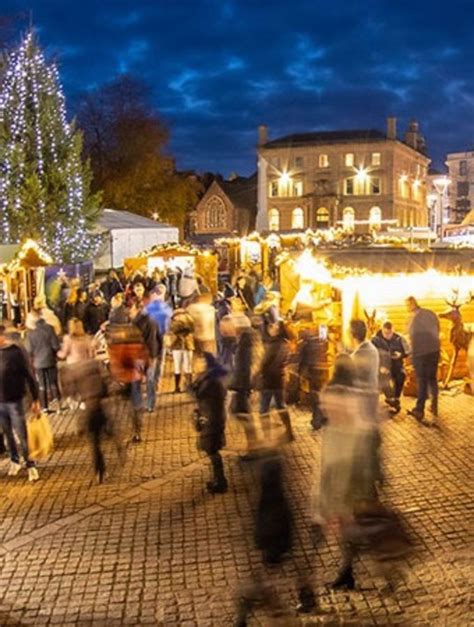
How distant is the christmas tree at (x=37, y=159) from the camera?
2777 cm

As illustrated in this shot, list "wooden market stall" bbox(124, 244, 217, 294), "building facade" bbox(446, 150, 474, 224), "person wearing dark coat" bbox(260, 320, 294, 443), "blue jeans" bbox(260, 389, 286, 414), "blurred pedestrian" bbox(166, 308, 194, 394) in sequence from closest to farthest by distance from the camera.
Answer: "person wearing dark coat" bbox(260, 320, 294, 443), "blue jeans" bbox(260, 389, 286, 414), "blurred pedestrian" bbox(166, 308, 194, 394), "wooden market stall" bbox(124, 244, 217, 294), "building facade" bbox(446, 150, 474, 224)

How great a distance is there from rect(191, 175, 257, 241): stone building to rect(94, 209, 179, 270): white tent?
112ft

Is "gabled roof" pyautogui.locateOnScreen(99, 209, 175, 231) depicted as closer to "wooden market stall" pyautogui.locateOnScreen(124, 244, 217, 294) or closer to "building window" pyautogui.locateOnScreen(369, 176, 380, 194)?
"wooden market stall" pyautogui.locateOnScreen(124, 244, 217, 294)

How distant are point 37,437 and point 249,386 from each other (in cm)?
245

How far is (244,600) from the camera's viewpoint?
509 centimetres

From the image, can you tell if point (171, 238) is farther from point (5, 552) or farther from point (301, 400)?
point (5, 552)

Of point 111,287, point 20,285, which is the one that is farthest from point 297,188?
point 20,285

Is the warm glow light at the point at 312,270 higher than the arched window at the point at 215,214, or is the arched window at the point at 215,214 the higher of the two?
the arched window at the point at 215,214

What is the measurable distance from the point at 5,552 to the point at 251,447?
2.72m

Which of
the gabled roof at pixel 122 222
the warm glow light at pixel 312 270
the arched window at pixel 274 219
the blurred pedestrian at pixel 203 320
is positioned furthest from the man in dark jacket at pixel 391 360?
the arched window at pixel 274 219

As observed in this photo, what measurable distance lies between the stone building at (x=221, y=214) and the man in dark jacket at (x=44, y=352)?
198 ft

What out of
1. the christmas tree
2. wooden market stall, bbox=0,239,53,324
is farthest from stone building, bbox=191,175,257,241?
wooden market stall, bbox=0,239,53,324

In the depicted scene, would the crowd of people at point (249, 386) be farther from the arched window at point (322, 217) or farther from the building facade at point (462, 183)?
the building facade at point (462, 183)

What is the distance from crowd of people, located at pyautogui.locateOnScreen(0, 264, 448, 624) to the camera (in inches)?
209
